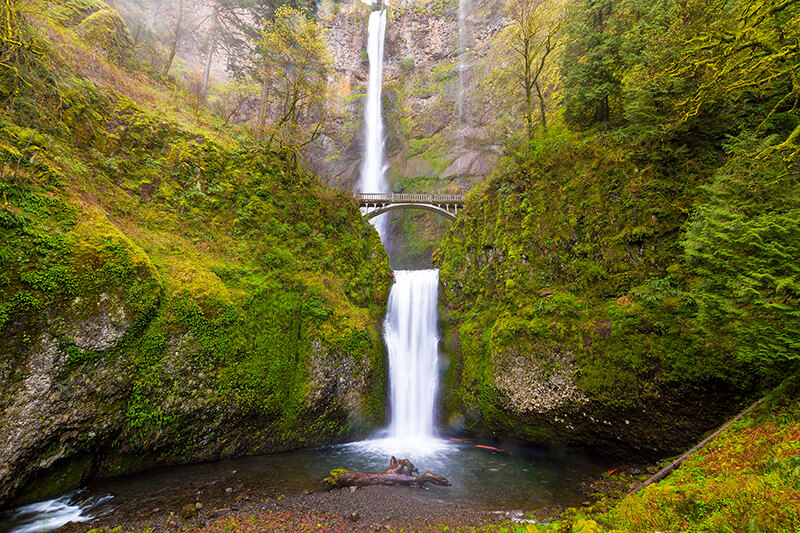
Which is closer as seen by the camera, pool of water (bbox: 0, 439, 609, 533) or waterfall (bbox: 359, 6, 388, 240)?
pool of water (bbox: 0, 439, 609, 533)

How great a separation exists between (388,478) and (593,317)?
6.79 m

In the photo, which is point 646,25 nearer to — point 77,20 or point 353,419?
point 353,419

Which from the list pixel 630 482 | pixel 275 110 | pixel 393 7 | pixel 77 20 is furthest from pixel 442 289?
pixel 393 7

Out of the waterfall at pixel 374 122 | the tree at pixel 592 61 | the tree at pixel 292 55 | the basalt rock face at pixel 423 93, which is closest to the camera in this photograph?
the tree at pixel 592 61

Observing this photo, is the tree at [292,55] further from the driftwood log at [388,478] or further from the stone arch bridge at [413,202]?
the driftwood log at [388,478]

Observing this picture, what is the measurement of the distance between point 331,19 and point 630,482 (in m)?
46.7

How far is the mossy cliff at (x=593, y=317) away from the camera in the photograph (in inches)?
257

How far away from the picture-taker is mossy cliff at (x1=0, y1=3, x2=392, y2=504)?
5168 mm

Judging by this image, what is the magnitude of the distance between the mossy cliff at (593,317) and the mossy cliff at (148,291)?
418cm

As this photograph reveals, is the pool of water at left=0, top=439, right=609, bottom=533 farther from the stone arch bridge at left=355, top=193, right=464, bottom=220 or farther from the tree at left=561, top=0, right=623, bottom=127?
the stone arch bridge at left=355, top=193, right=464, bottom=220

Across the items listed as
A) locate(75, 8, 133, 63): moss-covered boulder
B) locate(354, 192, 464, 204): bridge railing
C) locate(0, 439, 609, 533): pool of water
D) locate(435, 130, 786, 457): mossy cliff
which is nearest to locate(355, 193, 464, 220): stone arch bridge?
locate(354, 192, 464, 204): bridge railing

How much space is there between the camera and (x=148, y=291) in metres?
6.43

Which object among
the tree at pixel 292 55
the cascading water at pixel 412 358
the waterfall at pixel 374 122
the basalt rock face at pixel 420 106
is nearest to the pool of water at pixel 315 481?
the cascading water at pixel 412 358

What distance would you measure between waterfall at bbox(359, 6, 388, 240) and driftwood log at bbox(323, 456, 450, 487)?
74.2 feet
